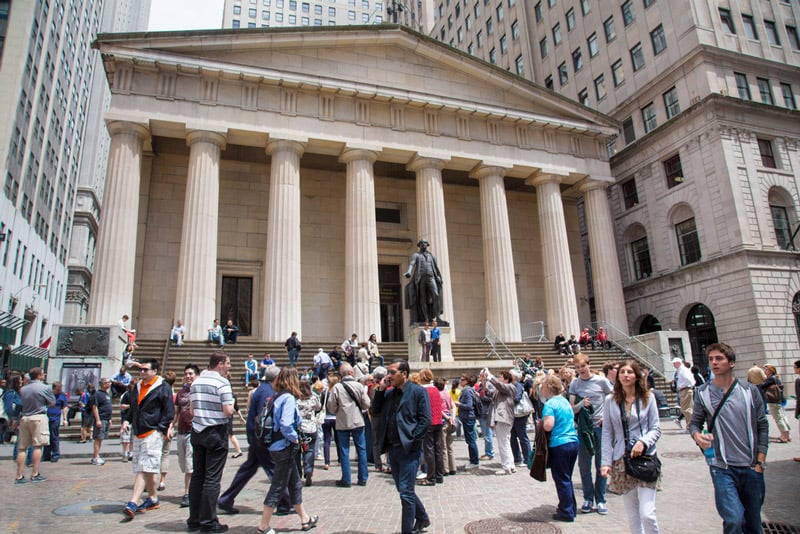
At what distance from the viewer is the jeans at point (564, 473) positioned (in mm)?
6578

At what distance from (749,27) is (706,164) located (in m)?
10.1

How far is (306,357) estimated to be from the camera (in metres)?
22.5

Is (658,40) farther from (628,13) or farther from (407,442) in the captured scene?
(407,442)

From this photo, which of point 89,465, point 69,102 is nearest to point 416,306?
point 89,465

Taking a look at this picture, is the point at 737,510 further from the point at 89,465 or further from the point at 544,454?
the point at 89,465

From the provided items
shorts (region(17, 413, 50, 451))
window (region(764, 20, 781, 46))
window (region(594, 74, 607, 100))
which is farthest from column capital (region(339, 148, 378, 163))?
window (region(764, 20, 781, 46))

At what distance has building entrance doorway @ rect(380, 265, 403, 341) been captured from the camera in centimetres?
3162

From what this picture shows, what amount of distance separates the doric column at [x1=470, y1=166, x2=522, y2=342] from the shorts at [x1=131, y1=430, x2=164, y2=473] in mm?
21748

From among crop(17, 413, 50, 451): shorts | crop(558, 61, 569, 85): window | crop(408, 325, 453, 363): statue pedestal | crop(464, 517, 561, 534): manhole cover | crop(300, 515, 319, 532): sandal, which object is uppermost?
crop(558, 61, 569, 85): window

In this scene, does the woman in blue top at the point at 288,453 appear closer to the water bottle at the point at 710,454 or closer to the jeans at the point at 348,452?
the jeans at the point at 348,452

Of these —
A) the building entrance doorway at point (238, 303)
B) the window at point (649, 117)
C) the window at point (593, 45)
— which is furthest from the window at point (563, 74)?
the building entrance doorway at point (238, 303)

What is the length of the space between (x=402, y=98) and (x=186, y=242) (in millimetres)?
12690

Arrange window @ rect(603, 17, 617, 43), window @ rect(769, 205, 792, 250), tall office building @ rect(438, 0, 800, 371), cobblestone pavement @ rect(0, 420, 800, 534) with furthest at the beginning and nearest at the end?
window @ rect(603, 17, 617, 43)
window @ rect(769, 205, 792, 250)
tall office building @ rect(438, 0, 800, 371)
cobblestone pavement @ rect(0, 420, 800, 534)

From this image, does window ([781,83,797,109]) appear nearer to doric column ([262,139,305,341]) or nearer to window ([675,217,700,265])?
window ([675,217,700,265])
